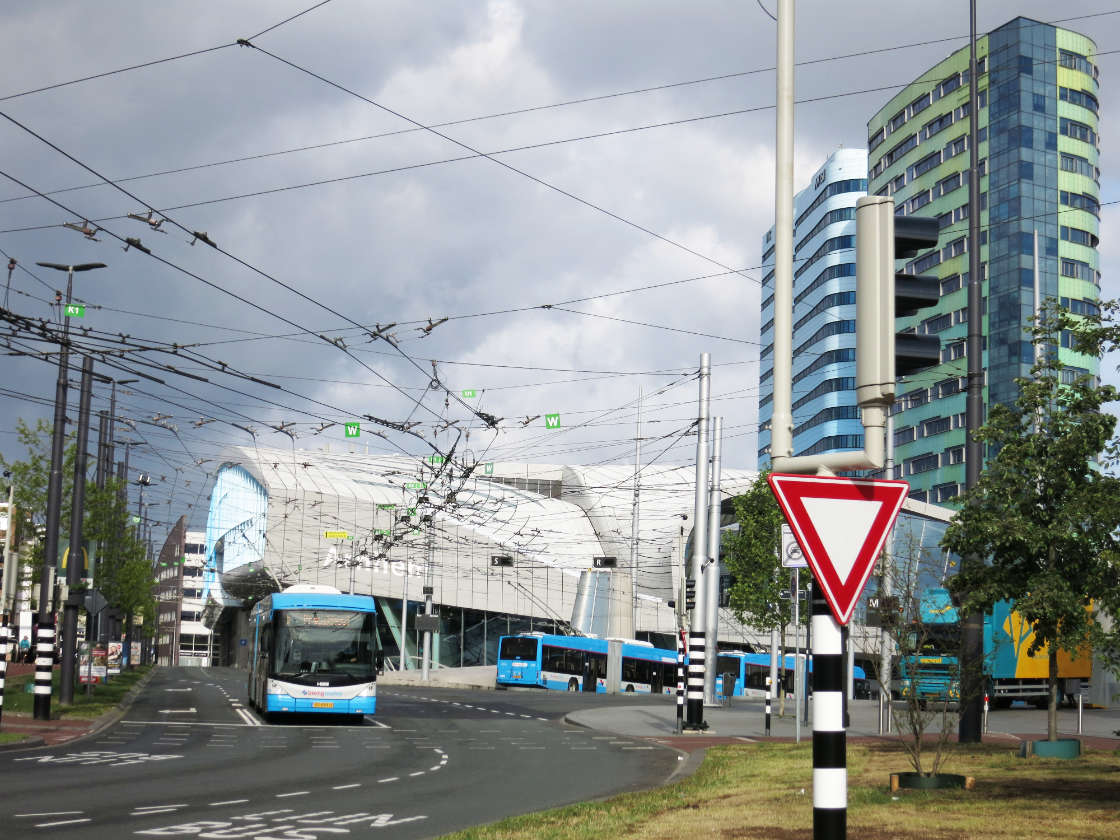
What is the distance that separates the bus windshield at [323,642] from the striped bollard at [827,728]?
2641 cm

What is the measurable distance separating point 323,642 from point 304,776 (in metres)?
13.1

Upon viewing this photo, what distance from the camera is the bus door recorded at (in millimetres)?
65688

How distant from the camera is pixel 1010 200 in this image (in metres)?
95.5

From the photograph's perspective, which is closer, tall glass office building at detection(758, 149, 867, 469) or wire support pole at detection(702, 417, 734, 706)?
wire support pole at detection(702, 417, 734, 706)

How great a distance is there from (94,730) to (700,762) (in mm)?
12897

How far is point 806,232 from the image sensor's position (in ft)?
411

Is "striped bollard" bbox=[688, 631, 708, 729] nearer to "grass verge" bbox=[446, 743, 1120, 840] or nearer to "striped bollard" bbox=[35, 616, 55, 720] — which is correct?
"grass verge" bbox=[446, 743, 1120, 840]

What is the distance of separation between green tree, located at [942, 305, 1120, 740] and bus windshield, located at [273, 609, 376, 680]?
50.8 ft

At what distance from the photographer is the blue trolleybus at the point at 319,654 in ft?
103

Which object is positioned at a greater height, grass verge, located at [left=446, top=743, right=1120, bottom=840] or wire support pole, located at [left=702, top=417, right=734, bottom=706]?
wire support pole, located at [left=702, top=417, right=734, bottom=706]

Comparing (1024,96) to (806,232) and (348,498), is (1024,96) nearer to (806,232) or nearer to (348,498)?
(806,232)

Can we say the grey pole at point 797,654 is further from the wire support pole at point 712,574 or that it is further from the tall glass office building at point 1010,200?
the tall glass office building at point 1010,200

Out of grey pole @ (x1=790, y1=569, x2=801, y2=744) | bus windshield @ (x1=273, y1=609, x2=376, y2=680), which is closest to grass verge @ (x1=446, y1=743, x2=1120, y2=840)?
grey pole @ (x1=790, y1=569, x2=801, y2=744)

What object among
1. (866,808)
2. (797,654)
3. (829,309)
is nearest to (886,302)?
(866,808)
